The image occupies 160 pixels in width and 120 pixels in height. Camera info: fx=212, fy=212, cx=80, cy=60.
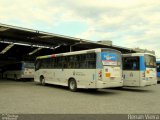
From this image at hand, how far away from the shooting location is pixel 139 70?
49.2 ft

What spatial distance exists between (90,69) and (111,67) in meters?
1.34

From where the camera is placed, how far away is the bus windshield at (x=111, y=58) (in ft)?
42.9

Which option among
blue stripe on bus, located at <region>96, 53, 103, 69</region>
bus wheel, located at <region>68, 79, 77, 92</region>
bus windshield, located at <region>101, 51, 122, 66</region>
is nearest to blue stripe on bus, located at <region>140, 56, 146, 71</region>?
bus windshield, located at <region>101, 51, 122, 66</region>

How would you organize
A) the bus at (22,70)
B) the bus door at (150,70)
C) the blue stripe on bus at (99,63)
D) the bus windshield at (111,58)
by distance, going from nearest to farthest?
1. the blue stripe on bus at (99,63)
2. the bus windshield at (111,58)
3. the bus door at (150,70)
4. the bus at (22,70)

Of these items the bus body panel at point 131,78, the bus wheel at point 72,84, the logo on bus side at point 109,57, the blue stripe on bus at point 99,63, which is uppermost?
the logo on bus side at point 109,57

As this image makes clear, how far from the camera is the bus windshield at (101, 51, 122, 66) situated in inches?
515

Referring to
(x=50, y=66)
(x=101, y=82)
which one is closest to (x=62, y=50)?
(x=50, y=66)

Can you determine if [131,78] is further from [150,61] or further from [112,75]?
[112,75]

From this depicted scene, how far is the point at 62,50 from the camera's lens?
3247cm

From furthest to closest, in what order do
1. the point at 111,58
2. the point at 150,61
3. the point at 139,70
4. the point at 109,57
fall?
the point at 150,61 < the point at 139,70 < the point at 111,58 < the point at 109,57

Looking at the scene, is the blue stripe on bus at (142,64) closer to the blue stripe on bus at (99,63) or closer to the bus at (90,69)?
the bus at (90,69)

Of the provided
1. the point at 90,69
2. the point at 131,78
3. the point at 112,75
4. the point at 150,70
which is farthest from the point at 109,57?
the point at 150,70

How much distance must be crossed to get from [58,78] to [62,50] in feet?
52.8

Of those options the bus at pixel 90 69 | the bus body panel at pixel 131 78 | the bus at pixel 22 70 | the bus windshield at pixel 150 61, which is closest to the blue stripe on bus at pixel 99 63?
the bus at pixel 90 69
